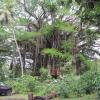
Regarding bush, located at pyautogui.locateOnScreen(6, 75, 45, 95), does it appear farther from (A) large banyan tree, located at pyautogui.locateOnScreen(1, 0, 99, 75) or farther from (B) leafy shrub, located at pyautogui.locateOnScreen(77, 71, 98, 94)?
(A) large banyan tree, located at pyautogui.locateOnScreen(1, 0, 99, 75)

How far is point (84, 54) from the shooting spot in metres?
43.4

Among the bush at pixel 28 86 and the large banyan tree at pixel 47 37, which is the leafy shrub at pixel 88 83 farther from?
the large banyan tree at pixel 47 37

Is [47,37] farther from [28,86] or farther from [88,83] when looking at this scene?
[88,83]

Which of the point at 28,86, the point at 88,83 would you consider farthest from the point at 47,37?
the point at 88,83

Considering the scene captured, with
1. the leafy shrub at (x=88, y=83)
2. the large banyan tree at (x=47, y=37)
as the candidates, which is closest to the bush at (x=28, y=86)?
A: the leafy shrub at (x=88, y=83)

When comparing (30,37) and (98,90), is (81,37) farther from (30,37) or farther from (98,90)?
(98,90)

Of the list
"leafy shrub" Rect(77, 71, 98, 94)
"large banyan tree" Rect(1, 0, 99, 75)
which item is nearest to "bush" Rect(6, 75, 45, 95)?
"leafy shrub" Rect(77, 71, 98, 94)

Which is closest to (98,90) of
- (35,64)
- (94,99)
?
(94,99)

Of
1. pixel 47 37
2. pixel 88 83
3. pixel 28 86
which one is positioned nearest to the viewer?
pixel 88 83

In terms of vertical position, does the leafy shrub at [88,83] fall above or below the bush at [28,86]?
above

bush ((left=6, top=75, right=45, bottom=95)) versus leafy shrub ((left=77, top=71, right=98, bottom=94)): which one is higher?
leafy shrub ((left=77, top=71, right=98, bottom=94))

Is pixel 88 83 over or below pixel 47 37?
below

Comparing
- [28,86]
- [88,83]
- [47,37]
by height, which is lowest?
[28,86]

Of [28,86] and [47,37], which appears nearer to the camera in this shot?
[28,86]
